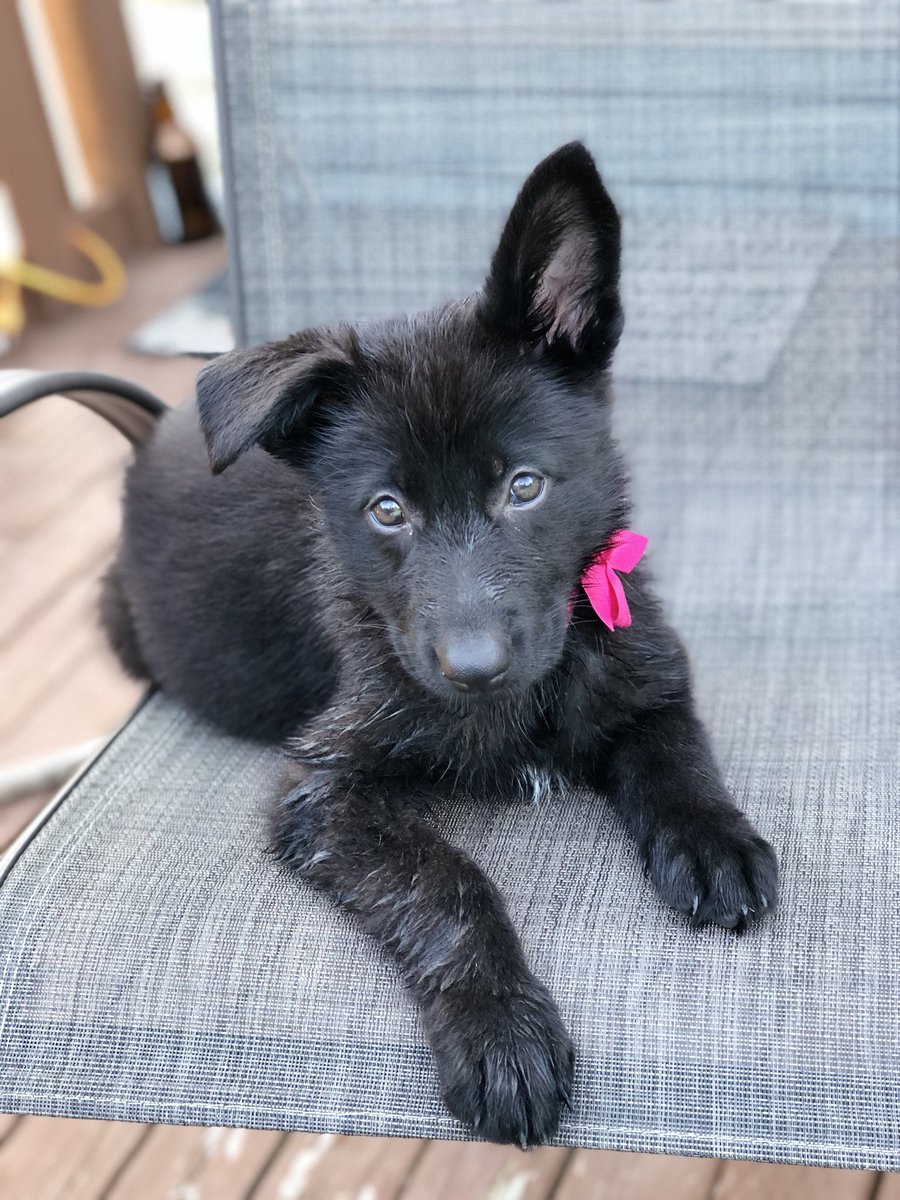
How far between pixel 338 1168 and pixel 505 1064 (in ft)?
3.44

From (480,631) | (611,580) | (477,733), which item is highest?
(480,631)

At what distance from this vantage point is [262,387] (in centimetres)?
159

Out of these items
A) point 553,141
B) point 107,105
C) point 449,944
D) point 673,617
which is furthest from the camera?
point 107,105

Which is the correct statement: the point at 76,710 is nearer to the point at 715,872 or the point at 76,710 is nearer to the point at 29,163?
the point at 715,872

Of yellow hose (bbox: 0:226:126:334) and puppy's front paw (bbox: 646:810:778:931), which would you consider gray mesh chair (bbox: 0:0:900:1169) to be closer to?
puppy's front paw (bbox: 646:810:778:931)

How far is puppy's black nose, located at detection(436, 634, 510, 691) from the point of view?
60.0 inches

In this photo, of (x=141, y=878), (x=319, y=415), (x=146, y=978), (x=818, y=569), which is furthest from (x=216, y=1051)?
(x=818, y=569)

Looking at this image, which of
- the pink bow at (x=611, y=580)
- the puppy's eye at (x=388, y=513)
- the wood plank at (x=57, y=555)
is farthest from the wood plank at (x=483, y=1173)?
the wood plank at (x=57, y=555)

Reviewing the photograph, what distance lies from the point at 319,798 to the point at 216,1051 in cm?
39

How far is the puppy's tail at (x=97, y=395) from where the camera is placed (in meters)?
1.98

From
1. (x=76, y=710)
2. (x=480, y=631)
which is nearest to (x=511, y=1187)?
(x=480, y=631)

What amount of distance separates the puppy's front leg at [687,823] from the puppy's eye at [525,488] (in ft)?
1.27

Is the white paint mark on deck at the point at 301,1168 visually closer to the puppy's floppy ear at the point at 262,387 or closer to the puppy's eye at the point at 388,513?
the puppy's eye at the point at 388,513

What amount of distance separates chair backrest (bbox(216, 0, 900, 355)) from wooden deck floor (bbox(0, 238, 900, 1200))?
2.25 ft
